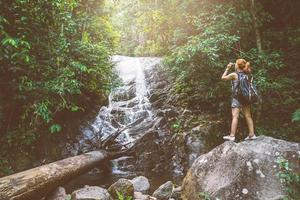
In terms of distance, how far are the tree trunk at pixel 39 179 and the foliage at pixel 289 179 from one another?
467cm

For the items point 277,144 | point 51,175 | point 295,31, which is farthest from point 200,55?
point 51,175

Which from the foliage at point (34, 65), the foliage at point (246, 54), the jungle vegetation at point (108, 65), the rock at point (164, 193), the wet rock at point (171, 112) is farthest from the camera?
the wet rock at point (171, 112)

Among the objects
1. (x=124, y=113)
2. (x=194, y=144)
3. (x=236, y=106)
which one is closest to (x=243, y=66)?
(x=236, y=106)

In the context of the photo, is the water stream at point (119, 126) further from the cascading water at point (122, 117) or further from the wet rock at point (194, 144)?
the wet rock at point (194, 144)

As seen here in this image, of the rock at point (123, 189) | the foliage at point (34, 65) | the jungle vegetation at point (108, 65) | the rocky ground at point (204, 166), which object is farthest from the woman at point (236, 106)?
the foliage at point (34, 65)

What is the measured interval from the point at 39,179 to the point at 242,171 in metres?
4.09

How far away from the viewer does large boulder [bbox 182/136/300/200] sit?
5258mm

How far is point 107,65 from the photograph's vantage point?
38.8 feet

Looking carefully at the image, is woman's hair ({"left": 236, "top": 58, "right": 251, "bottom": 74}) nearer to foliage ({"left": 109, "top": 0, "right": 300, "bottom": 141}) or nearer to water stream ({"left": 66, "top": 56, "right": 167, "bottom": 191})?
foliage ({"left": 109, "top": 0, "right": 300, "bottom": 141})

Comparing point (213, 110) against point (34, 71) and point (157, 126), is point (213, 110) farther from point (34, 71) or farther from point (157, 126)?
point (34, 71)

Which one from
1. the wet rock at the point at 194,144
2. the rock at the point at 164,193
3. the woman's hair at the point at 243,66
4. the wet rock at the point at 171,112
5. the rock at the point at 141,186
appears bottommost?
the rock at the point at 141,186

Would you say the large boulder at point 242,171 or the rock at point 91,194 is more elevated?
the large boulder at point 242,171

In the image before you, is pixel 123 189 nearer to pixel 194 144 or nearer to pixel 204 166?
pixel 204 166

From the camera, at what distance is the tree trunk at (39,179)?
5309 mm
